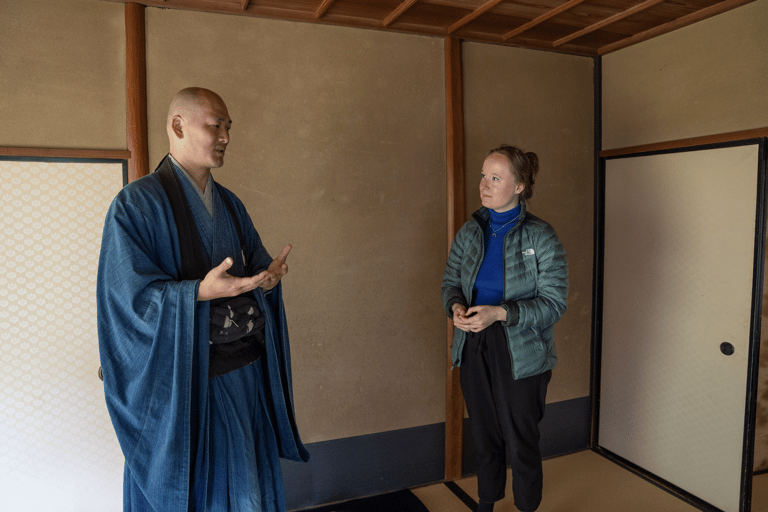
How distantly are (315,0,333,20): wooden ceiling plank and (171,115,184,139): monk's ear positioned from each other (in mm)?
974

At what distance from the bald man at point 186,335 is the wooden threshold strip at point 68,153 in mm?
634

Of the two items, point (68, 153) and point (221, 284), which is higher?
point (68, 153)

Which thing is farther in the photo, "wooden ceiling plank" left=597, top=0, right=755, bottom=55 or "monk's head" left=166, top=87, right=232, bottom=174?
"wooden ceiling plank" left=597, top=0, right=755, bottom=55

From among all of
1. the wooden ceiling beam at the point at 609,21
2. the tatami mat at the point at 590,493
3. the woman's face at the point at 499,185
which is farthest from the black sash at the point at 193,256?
the wooden ceiling beam at the point at 609,21

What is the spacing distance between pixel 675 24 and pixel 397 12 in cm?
135

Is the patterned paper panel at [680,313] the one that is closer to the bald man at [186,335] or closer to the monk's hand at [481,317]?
the monk's hand at [481,317]

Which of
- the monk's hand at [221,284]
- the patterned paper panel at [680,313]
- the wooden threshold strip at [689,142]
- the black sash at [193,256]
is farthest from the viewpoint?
the patterned paper panel at [680,313]

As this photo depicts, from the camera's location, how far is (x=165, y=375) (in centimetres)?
142

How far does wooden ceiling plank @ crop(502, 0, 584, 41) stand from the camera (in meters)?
2.19

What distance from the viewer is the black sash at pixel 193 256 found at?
1.50 meters

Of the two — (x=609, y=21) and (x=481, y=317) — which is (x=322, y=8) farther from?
(x=481, y=317)

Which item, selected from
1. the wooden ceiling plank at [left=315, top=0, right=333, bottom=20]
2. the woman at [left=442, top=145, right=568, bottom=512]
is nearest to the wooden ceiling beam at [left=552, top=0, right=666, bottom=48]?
the woman at [left=442, top=145, right=568, bottom=512]

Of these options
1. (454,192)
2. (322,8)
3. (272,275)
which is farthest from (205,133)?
(454,192)

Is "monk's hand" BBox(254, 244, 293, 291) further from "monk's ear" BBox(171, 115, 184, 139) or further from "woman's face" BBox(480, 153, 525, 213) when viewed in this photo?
"woman's face" BBox(480, 153, 525, 213)
